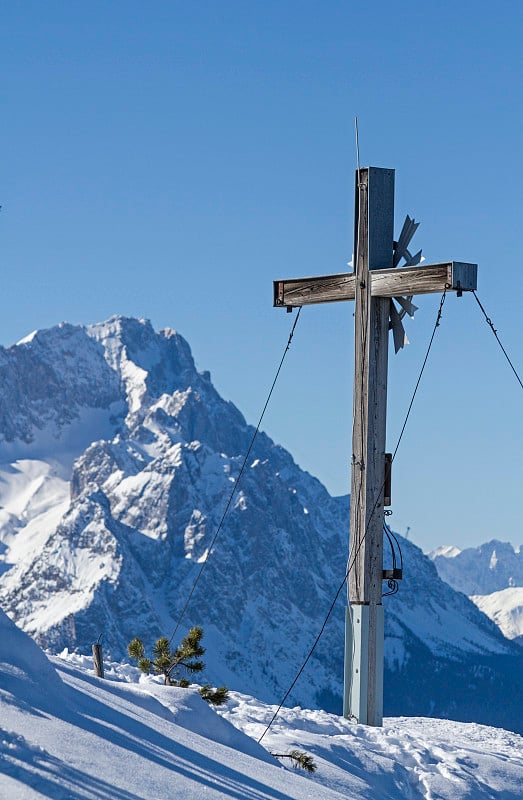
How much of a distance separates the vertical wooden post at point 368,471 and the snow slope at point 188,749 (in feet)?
1.61

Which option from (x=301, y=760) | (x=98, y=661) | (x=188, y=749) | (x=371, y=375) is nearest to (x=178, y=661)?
(x=98, y=661)

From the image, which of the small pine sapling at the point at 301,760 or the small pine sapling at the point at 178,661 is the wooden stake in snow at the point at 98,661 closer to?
the small pine sapling at the point at 178,661

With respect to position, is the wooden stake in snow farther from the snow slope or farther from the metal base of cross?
the metal base of cross

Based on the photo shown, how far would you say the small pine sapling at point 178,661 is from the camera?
13.4 meters

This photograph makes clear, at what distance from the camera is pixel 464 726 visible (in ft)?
54.9

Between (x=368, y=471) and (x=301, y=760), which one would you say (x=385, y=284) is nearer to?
(x=368, y=471)

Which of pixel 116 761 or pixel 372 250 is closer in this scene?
pixel 116 761

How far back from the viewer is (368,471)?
13.6 meters

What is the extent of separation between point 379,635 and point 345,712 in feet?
3.06

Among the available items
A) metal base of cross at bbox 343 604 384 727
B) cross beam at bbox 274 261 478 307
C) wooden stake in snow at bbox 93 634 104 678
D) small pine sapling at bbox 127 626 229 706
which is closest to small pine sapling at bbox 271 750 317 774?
small pine sapling at bbox 127 626 229 706

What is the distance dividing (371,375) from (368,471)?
0.91 metres

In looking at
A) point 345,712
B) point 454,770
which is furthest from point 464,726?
point 454,770

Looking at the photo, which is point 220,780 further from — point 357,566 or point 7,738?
point 357,566

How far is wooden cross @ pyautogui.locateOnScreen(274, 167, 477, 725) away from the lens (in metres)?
13.4
